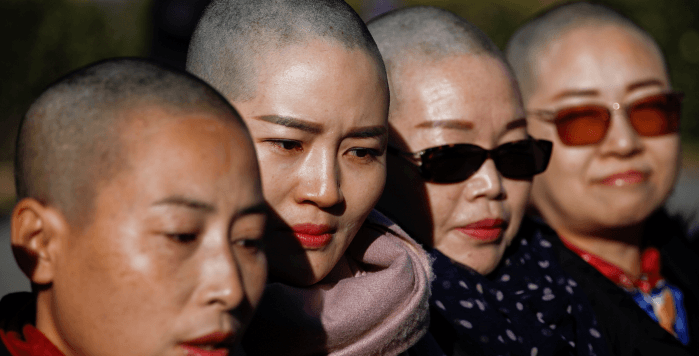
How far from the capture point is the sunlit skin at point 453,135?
2342 mm

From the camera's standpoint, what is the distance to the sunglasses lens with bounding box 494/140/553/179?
95.1 inches

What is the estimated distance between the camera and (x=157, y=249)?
3.88ft

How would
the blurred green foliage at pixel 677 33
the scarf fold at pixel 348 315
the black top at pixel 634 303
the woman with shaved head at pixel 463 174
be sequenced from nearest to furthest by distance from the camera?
the scarf fold at pixel 348 315, the woman with shaved head at pixel 463 174, the black top at pixel 634 303, the blurred green foliage at pixel 677 33

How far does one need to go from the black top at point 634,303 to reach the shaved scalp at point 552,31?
0.79 meters

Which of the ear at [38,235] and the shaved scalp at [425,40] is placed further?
the shaved scalp at [425,40]

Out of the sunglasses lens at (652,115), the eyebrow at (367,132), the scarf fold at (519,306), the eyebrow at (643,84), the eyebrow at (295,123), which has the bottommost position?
the scarf fold at (519,306)

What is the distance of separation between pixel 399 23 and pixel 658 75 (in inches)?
59.4

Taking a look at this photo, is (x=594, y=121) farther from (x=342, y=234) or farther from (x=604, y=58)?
(x=342, y=234)

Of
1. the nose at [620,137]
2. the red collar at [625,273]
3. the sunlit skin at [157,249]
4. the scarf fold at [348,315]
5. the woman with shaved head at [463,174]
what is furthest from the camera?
the red collar at [625,273]

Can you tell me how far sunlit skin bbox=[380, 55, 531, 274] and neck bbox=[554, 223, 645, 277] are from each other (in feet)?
3.59

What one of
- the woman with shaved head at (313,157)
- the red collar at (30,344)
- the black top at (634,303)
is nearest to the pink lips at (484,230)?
the woman with shaved head at (313,157)

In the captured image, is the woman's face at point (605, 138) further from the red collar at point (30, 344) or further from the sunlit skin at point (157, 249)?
the red collar at point (30, 344)

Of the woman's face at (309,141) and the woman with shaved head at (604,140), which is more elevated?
the woman's face at (309,141)

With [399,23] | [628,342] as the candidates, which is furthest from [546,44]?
[628,342]
